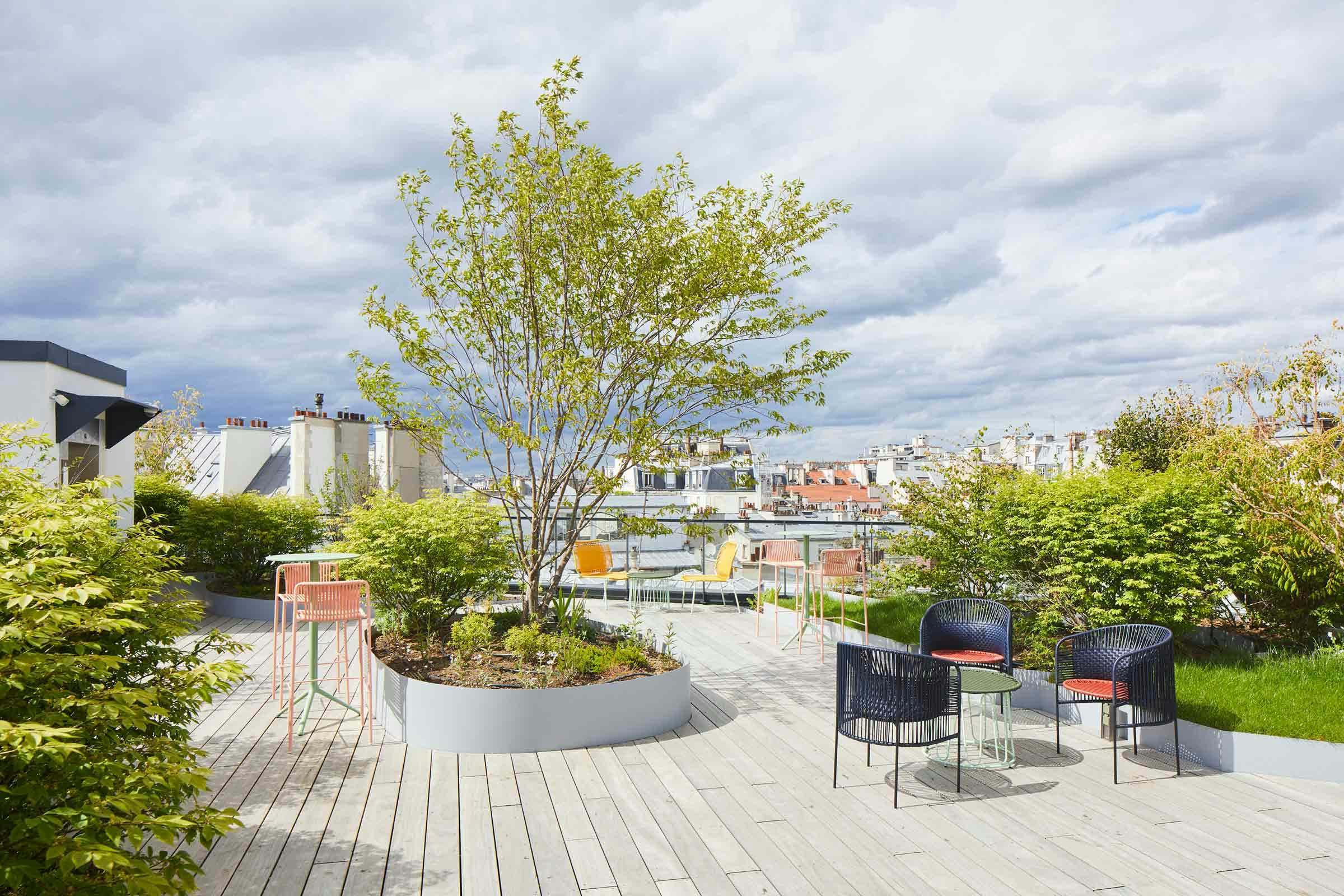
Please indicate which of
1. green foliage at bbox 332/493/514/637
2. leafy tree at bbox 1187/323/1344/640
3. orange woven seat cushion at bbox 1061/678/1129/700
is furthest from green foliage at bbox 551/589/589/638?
leafy tree at bbox 1187/323/1344/640

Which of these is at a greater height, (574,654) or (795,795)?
(574,654)

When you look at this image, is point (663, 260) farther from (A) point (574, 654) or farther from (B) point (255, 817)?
(B) point (255, 817)

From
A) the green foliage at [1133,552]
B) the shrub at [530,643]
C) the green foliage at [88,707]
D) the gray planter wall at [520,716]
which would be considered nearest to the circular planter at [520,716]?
the gray planter wall at [520,716]

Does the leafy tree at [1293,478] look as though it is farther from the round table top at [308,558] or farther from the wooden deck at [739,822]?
the round table top at [308,558]

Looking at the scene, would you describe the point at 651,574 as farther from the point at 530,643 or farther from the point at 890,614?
the point at 530,643

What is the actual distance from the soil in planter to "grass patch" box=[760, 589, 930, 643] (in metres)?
2.69

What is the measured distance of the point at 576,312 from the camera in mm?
6035

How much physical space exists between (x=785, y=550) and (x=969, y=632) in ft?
10.4

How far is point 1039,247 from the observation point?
13.2 m

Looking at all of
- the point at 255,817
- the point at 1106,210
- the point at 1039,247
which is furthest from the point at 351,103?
the point at 1039,247

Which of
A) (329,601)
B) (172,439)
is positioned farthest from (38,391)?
(172,439)

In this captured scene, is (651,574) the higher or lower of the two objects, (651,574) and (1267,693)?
the higher

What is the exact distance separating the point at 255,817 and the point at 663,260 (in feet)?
13.9

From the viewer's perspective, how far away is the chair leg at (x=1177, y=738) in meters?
4.27
